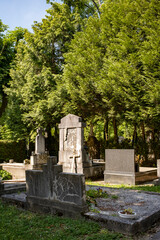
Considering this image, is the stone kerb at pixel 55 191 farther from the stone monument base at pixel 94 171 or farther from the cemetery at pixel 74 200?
the stone monument base at pixel 94 171

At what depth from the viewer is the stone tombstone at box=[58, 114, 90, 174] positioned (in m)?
13.0

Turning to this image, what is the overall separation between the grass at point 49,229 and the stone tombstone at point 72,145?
23.1 ft

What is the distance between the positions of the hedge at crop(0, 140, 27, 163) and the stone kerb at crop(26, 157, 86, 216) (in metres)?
16.0

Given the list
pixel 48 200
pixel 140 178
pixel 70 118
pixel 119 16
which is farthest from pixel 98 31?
pixel 48 200

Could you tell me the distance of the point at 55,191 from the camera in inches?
240

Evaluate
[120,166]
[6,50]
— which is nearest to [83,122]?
[120,166]

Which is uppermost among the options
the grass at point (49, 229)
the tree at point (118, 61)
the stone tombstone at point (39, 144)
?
the tree at point (118, 61)

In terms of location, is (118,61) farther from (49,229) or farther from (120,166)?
(49,229)

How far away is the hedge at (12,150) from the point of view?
71.5 ft

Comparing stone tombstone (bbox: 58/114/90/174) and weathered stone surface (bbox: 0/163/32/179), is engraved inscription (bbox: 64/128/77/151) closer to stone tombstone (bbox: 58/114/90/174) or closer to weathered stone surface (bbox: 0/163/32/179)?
stone tombstone (bbox: 58/114/90/174)

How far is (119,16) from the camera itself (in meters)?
15.7

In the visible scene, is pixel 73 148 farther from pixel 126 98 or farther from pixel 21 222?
pixel 21 222

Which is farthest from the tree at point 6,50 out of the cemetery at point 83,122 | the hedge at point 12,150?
the hedge at point 12,150

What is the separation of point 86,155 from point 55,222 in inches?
305
